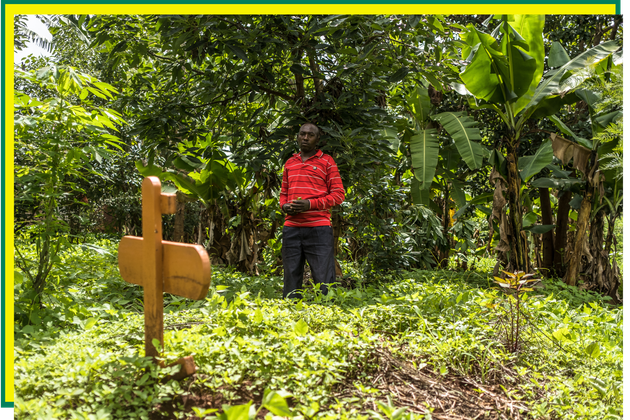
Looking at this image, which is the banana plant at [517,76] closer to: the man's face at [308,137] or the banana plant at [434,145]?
the banana plant at [434,145]

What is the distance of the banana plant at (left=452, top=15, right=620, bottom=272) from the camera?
171 inches

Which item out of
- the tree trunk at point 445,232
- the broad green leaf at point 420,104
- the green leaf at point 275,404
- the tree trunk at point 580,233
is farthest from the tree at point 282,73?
the green leaf at point 275,404

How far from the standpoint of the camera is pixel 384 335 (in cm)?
267

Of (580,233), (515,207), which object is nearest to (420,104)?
(515,207)

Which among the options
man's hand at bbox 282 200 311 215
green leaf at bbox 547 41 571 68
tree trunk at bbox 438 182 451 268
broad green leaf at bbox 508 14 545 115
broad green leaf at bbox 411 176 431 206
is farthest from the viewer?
tree trunk at bbox 438 182 451 268

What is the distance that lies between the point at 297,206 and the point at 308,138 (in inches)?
23.9

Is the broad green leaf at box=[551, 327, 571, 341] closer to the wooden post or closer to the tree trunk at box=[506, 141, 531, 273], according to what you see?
the wooden post

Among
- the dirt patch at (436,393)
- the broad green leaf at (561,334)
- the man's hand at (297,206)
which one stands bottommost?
the dirt patch at (436,393)

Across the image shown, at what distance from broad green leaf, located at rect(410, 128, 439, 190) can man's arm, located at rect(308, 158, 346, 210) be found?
1.43 m

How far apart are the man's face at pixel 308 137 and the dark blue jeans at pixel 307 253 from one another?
668 millimetres

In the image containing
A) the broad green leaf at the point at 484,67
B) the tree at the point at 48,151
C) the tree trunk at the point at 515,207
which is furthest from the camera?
the tree trunk at the point at 515,207

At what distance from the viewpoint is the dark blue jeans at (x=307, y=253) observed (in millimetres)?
3692

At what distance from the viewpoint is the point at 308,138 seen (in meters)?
3.75

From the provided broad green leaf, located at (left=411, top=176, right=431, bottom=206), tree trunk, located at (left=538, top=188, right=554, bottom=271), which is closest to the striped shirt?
broad green leaf, located at (left=411, top=176, right=431, bottom=206)
